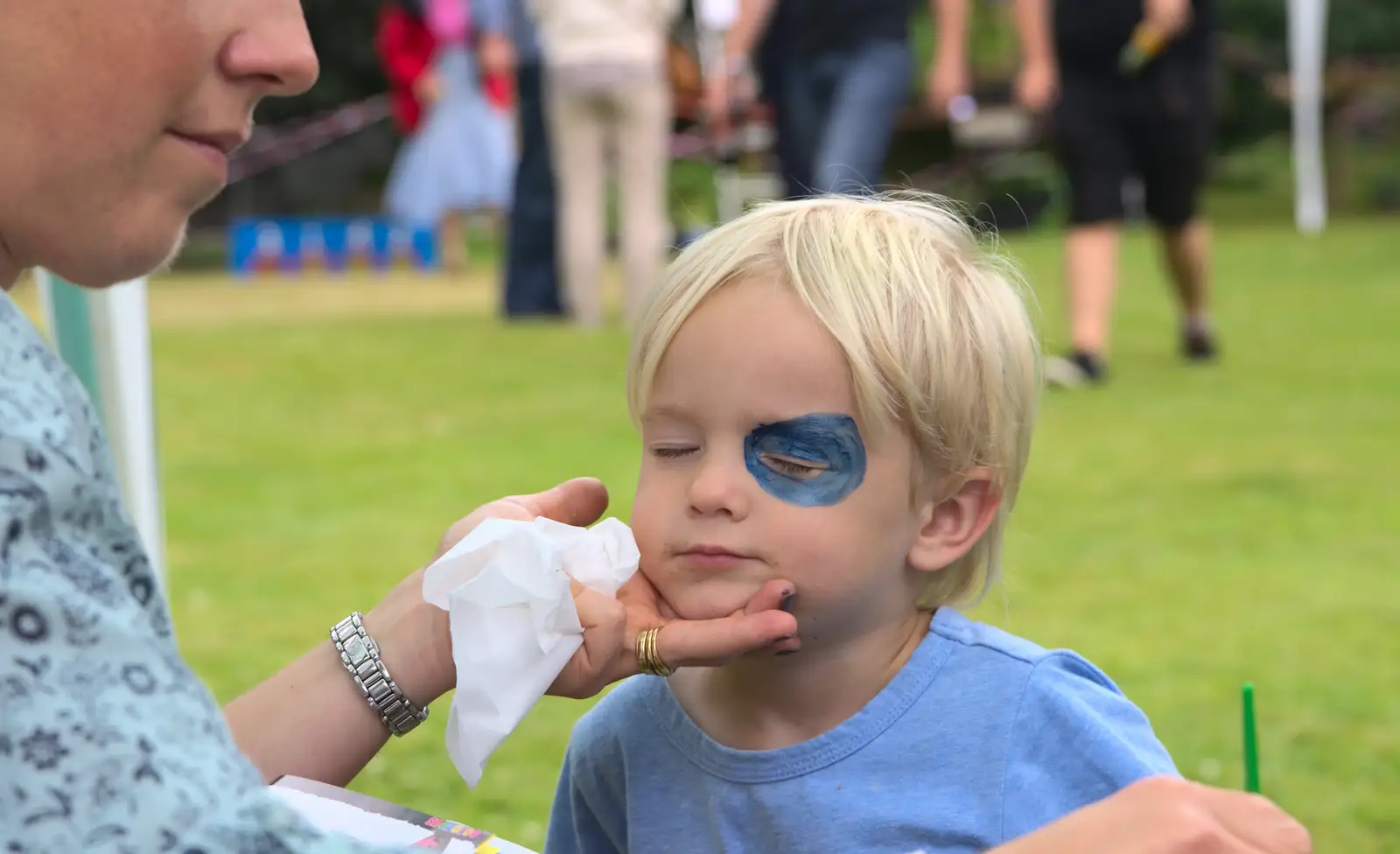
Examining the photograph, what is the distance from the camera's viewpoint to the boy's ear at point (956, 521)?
192 centimetres

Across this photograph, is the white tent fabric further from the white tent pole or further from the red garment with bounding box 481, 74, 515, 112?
the white tent pole

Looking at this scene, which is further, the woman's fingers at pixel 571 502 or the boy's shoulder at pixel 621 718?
the boy's shoulder at pixel 621 718

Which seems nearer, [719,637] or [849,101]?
[719,637]

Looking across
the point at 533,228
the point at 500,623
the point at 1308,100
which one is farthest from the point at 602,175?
the point at 1308,100

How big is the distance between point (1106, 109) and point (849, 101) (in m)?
1.09

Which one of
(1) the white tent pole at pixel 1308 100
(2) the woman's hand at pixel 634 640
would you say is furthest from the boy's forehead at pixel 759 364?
(1) the white tent pole at pixel 1308 100

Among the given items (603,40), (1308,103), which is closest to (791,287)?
(603,40)

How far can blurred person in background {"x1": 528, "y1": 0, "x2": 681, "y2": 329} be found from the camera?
9.16 m

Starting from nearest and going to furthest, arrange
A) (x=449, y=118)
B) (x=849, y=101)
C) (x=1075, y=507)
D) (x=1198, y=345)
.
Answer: (x=1075, y=507), (x=849, y=101), (x=1198, y=345), (x=449, y=118)

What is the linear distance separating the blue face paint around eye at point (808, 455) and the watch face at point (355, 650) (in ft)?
1.34

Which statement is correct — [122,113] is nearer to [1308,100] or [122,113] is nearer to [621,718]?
[621,718]

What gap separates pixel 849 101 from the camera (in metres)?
7.09

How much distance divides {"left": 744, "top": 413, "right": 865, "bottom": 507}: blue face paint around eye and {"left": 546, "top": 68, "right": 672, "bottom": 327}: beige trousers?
743 centimetres

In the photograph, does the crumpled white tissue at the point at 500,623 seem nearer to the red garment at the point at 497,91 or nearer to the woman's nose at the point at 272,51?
the woman's nose at the point at 272,51
